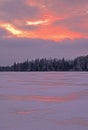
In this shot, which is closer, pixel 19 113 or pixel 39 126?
pixel 39 126

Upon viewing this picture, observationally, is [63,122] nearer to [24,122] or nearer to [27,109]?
[24,122]

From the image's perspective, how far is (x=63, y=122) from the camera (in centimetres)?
718

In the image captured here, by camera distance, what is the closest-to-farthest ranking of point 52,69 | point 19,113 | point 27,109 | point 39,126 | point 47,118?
point 39,126 < point 47,118 < point 19,113 < point 27,109 < point 52,69

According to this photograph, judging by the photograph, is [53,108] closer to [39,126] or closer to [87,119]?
[87,119]

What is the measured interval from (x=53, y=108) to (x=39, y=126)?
296 cm

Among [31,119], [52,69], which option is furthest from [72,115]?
[52,69]

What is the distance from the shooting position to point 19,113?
8.48 meters

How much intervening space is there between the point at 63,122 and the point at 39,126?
82cm

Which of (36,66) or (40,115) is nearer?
(40,115)

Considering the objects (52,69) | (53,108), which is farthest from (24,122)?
(52,69)

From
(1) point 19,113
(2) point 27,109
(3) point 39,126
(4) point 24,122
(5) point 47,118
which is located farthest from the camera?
(2) point 27,109

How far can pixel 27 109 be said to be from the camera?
9.27 m

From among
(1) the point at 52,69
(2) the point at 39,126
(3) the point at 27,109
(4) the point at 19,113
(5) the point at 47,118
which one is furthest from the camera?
(1) the point at 52,69

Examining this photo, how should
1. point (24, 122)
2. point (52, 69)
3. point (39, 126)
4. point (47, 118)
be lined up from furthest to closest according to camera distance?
point (52, 69), point (47, 118), point (24, 122), point (39, 126)
